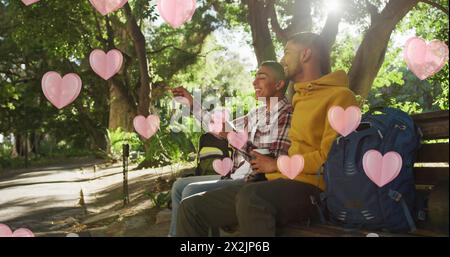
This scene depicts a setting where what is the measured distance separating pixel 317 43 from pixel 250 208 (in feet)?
4.09

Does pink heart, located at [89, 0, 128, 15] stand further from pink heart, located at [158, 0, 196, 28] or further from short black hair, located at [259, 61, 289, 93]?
short black hair, located at [259, 61, 289, 93]

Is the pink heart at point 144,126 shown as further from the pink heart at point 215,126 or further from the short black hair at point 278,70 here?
the short black hair at point 278,70

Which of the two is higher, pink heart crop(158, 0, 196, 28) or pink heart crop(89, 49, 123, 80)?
pink heart crop(158, 0, 196, 28)

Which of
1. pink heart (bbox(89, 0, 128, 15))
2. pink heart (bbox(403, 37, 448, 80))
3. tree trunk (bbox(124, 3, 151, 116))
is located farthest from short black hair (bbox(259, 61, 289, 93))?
tree trunk (bbox(124, 3, 151, 116))

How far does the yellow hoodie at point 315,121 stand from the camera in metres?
2.93

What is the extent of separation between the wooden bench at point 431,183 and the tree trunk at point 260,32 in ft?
21.7

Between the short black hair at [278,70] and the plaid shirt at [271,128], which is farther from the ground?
the short black hair at [278,70]

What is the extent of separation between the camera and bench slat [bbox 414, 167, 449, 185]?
2.69m

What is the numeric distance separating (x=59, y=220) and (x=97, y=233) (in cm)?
179

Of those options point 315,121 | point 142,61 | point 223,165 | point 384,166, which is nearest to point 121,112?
point 142,61

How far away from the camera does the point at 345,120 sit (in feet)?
9.16

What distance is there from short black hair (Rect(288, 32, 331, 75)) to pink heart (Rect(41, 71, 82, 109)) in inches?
92.1

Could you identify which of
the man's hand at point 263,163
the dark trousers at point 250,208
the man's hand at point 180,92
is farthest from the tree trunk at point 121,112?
the dark trousers at point 250,208

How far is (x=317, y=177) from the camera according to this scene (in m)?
2.98
